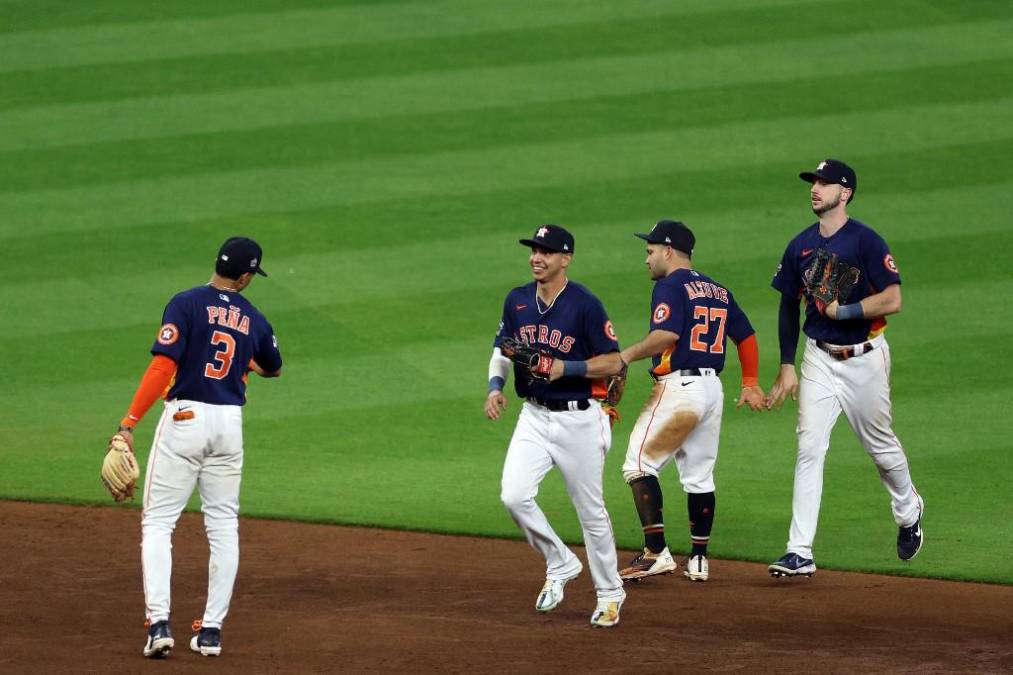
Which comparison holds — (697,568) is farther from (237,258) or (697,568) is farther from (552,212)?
(552,212)

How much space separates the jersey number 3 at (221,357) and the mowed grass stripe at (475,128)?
8189 millimetres

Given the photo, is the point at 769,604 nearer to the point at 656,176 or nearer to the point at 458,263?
the point at 458,263

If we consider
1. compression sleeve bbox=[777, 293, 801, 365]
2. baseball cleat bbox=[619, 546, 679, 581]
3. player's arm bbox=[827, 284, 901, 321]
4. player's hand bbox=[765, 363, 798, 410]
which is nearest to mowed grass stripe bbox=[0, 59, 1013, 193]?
compression sleeve bbox=[777, 293, 801, 365]

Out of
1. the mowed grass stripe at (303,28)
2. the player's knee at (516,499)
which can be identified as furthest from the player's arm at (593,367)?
the mowed grass stripe at (303,28)

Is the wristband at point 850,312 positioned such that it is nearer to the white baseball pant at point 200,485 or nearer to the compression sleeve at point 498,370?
the compression sleeve at point 498,370

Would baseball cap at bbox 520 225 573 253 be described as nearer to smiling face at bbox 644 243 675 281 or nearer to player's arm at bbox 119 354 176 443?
smiling face at bbox 644 243 675 281

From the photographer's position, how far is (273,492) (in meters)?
9.66

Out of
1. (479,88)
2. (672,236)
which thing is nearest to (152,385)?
(672,236)

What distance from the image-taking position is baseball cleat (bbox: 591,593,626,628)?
23.4 feet

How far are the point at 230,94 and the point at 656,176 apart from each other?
4438mm

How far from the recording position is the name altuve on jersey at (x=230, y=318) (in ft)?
22.3

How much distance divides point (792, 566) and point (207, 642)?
2983 mm

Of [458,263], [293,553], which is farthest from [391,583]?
[458,263]

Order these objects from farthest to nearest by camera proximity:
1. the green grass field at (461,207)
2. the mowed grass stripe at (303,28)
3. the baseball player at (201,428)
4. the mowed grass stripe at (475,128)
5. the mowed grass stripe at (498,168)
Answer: the mowed grass stripe at (303,28), the mowed grass stripe at (475,128), the mowed grass stripe at (498,168), the green grass field at (461,207), the baseball player at (201,428)
